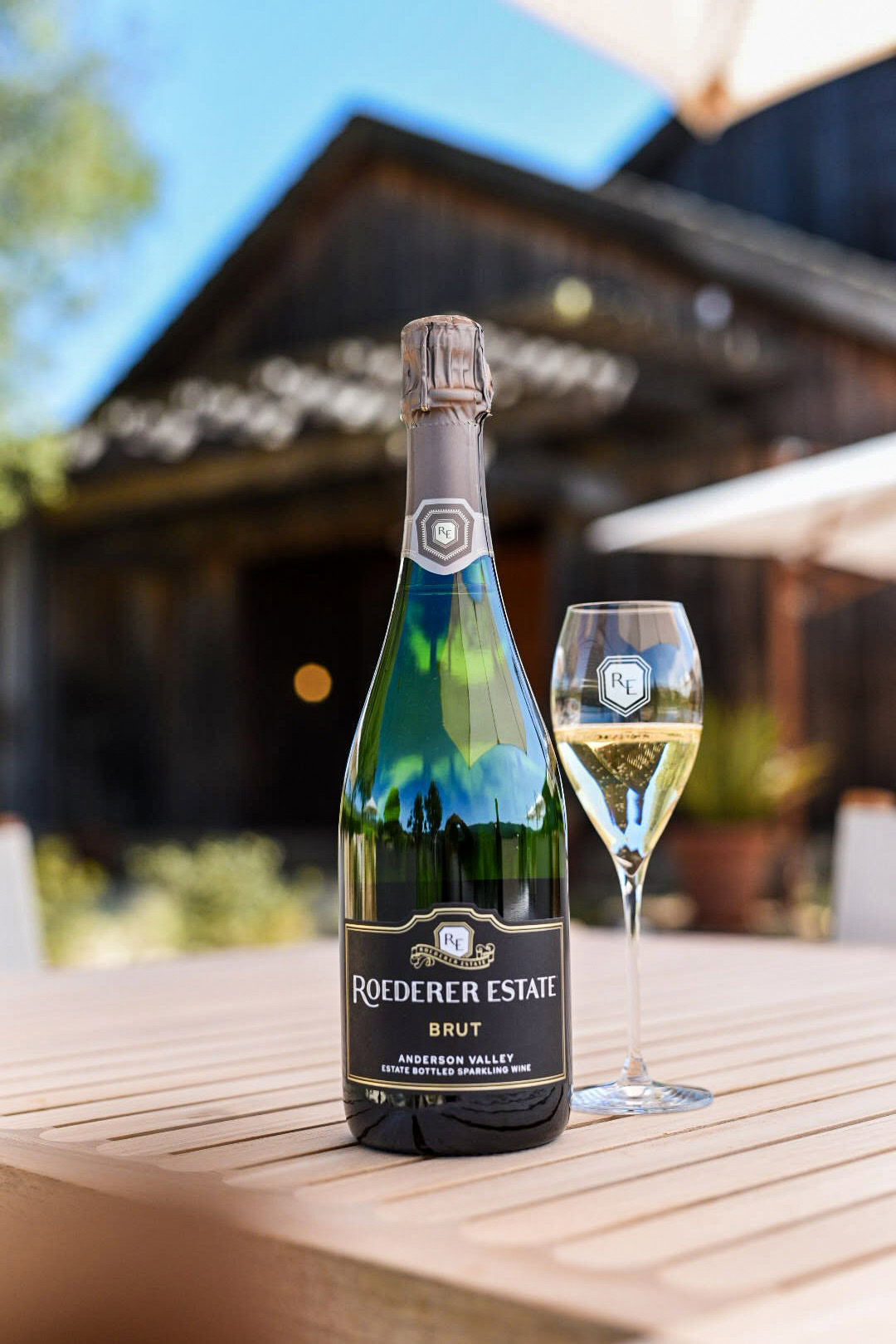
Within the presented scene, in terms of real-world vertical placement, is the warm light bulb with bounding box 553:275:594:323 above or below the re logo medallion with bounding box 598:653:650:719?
above

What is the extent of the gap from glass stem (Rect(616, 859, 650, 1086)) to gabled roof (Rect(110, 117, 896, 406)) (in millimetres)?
8845

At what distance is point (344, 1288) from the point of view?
0.72m

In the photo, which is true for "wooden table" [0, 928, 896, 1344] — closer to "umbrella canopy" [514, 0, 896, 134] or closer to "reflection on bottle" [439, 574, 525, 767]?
"reflection on bottle" [439, 574, 525, 767]

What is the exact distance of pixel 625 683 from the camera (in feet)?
3.76

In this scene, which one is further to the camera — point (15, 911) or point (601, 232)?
point (601, 232)

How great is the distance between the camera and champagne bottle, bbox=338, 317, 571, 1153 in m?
0.94

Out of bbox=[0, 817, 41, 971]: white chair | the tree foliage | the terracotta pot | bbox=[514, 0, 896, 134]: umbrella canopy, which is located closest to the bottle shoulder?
bbox=[0, 817, 41, 971]: white chair

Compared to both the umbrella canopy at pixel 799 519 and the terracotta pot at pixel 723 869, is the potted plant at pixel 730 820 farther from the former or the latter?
the umbrella canopy at pixel 799 519

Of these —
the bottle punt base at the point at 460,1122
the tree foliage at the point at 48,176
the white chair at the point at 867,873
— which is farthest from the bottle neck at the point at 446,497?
the tree foliage at the point at 48,176

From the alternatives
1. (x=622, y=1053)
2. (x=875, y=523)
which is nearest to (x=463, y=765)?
(x=622, y=1053)

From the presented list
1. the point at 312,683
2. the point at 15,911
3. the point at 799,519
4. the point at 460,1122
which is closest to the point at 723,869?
the point at 799,519

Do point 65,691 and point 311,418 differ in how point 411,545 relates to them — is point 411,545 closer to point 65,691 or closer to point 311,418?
point 311,418

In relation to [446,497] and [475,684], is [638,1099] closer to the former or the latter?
[475,684]

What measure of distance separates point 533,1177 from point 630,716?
1.27 feet
